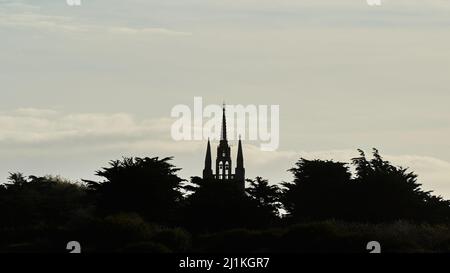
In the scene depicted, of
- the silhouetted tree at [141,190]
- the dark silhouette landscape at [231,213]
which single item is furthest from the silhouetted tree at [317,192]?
the silhouetted tree at [141,190]

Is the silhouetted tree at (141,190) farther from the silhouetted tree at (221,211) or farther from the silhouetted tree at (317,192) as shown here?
the silhouetted tree at (317,192)

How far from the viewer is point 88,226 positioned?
7362 centimetres

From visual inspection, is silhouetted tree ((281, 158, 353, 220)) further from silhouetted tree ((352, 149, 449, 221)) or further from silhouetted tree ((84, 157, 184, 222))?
silhouetted tree ((84, 157, 184, 222))

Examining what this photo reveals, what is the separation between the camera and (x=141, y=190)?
91688 millimetres

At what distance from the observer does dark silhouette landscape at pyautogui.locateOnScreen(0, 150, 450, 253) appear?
67.9m

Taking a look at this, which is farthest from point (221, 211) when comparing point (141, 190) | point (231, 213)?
point (141, 190)

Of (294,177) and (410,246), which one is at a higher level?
(294,177)

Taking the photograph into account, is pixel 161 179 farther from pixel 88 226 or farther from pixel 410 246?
pixel 410 246

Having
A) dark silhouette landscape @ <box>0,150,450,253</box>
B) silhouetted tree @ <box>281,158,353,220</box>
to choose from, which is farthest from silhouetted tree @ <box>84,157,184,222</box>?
silhouetted tree @ <box>281,158,353,220</box>

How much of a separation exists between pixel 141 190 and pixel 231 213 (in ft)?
30.1
